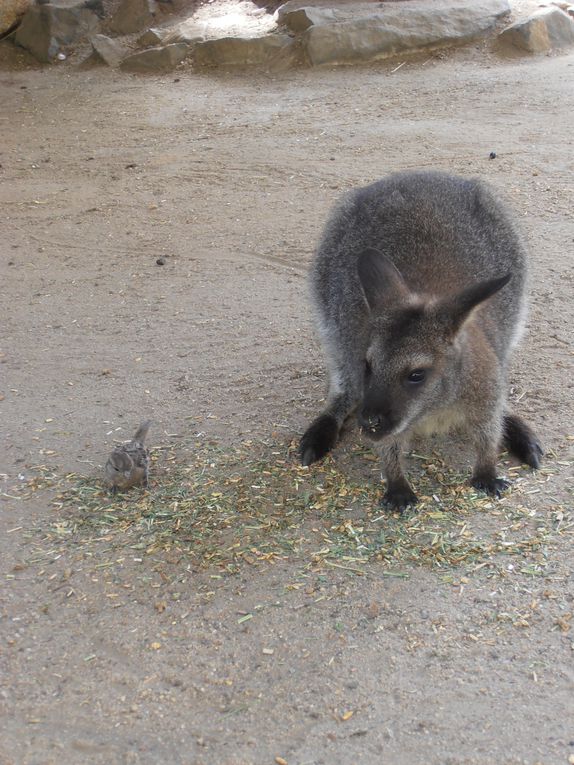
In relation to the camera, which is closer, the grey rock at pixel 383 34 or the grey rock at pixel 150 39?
the grey rock at pixel 383 34

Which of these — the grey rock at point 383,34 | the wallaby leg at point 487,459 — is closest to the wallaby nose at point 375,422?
the wallaby leg at point 487,459

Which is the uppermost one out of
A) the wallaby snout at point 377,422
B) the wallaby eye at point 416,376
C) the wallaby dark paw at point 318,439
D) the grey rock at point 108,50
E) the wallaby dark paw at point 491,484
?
the wallaby eye at point 416,376

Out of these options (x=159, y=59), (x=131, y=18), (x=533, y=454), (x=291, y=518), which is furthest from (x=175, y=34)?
(x=291, y=518)

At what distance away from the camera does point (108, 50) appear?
1188 cm

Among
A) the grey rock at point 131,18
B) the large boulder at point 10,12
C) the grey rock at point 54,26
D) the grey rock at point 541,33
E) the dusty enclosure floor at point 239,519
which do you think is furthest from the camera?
the grey rock at point 131,18

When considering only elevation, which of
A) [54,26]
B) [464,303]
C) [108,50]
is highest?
[464,303]

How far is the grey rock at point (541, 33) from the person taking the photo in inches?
424

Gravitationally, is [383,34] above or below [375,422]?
below

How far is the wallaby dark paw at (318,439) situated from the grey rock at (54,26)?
9.49 metres

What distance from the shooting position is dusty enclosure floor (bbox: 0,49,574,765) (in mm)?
2824

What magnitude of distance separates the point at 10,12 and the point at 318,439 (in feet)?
34.6

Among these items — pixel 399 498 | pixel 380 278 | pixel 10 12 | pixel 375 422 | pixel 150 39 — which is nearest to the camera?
pixel 375 422

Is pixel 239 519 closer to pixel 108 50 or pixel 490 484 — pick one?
pixel 490 484

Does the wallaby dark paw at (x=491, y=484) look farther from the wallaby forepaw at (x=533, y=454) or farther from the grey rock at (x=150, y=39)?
the grey rock at (x=150, y=39)
